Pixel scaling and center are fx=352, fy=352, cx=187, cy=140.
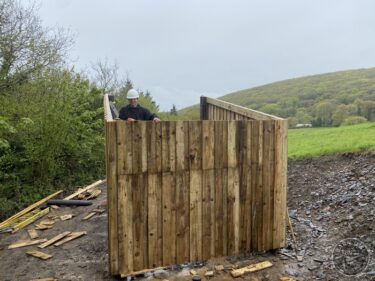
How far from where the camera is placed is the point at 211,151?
513 centimetres

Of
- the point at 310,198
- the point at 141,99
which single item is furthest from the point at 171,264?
the point at 141,99

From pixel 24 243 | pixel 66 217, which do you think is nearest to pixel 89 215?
pixel 66 217

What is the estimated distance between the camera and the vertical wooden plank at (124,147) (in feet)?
15.0

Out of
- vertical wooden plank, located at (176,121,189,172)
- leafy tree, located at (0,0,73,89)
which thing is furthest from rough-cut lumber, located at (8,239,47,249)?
leafy tree, located at (0,0,73,89)

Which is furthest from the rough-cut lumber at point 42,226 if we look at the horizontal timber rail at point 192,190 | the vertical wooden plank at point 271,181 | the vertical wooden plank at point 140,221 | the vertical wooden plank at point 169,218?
the vertical wooden plank at point 271,181

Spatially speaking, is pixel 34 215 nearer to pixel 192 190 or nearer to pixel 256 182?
pixel 192 190

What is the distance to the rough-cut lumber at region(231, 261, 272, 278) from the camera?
4.86m

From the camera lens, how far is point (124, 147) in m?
4.62

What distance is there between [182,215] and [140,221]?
619mm

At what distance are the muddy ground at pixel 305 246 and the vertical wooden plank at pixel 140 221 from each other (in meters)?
0.27

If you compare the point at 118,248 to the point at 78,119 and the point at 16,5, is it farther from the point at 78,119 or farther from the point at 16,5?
the point at 16,5

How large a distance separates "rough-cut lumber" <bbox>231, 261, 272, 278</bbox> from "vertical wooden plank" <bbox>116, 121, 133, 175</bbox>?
2.05 meters

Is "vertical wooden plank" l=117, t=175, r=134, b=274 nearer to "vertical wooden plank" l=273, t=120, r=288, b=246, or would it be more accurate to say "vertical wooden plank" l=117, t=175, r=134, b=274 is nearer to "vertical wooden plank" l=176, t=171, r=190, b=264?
"vertical wooden plank" l=176, t=171, r=190, b=264

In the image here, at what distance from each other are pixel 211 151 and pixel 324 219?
293cm
